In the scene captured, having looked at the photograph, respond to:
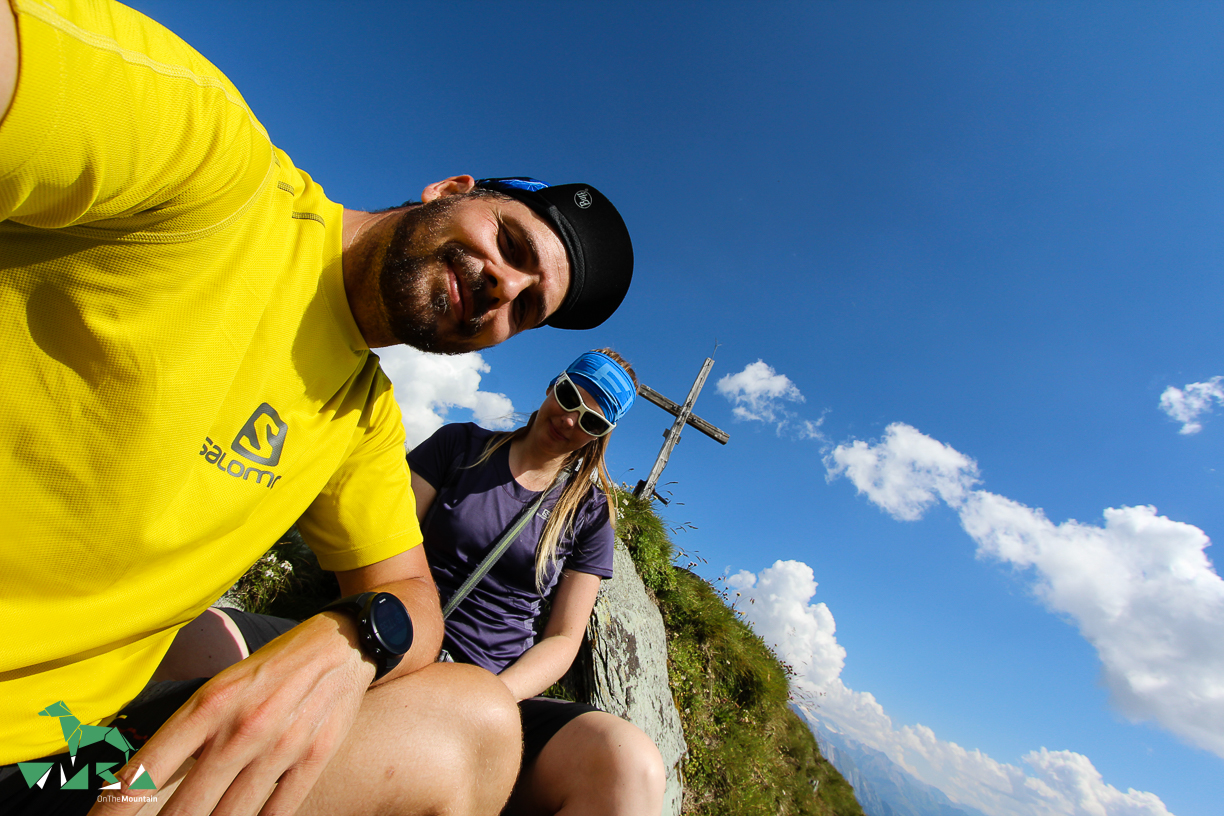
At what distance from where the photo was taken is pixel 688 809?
16.2ft

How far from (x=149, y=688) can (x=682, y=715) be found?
5754mm

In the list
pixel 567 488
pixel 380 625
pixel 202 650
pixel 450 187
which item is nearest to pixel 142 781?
pixel 380 625

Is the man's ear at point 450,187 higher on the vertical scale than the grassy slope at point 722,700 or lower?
higher

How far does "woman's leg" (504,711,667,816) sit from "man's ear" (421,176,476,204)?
2.60m

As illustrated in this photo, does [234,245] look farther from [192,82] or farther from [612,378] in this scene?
[612,378]

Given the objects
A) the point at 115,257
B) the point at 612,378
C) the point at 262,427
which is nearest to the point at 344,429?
the point at 262,427

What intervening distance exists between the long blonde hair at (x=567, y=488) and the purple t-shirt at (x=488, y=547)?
43 mm

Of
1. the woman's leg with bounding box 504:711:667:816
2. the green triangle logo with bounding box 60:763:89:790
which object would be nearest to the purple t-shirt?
the woman's leg with bounding box 504:711:667:816

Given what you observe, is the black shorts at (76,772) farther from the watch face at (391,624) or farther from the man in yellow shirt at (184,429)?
the watch face at (391,624)

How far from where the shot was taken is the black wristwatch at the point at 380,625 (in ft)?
4.62

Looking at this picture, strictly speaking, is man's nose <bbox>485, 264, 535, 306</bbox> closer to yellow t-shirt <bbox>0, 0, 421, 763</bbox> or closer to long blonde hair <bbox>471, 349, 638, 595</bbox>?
yellow t-shirt <bbox>0, 0, 421, 763</bbox>

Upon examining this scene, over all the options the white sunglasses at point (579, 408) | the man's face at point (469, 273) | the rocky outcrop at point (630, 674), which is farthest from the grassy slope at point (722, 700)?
the man's face at point (469, 273)

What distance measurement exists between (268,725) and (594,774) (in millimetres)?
1482

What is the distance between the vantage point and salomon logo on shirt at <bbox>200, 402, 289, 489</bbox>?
1.35 metres
